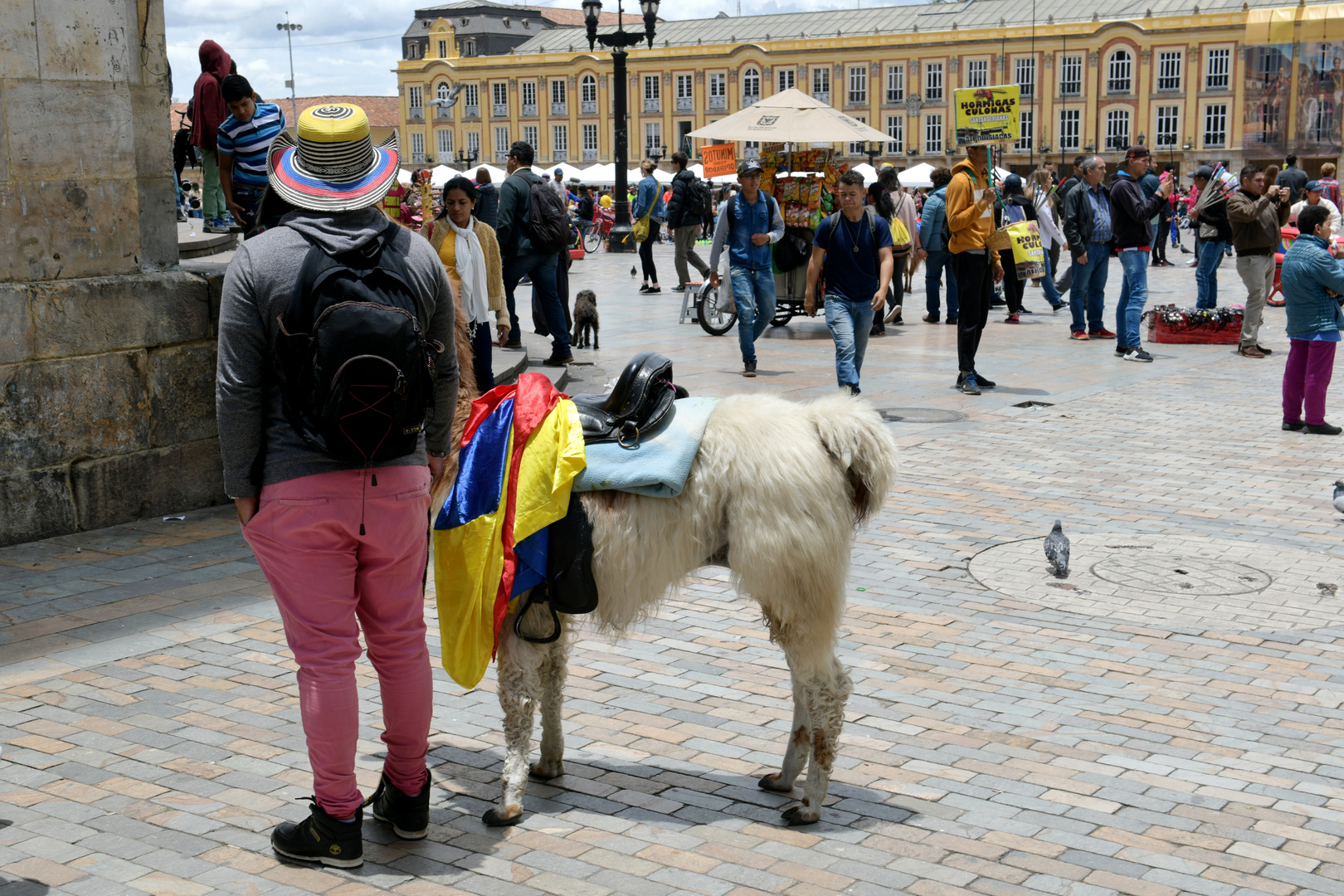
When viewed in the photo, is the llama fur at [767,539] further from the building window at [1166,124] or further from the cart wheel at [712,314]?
the building window at [1166,124]

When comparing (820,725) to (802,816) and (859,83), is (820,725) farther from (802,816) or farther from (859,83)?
(859,83)

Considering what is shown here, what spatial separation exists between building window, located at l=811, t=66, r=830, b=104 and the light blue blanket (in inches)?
3718

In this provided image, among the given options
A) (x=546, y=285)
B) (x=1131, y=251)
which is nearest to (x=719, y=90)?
(x=1131, y=251)

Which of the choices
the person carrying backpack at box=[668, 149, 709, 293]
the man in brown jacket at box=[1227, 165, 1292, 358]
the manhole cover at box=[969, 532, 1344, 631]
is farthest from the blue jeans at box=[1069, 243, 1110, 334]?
the manhole cover at box=[969, 532, 1344, 631]

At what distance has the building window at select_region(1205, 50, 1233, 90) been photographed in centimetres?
8344

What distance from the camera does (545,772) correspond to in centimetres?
425

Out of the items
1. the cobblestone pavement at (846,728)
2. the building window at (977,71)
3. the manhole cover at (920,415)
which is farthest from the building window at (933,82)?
the cobblestone pavement at (846,728)

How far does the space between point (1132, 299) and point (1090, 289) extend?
177 centimetres

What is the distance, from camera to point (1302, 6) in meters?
71.7

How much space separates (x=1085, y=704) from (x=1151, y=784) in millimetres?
713

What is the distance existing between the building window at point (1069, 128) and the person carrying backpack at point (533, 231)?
268 ft

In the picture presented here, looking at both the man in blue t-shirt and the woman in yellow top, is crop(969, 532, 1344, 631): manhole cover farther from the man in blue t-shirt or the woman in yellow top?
the woman in yellow top

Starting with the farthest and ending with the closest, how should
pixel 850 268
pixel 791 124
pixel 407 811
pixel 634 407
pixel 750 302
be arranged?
pixel 791 124 → pixel 750 302 → pixel 850 268 → pixel 634 407 → pixel 407 811

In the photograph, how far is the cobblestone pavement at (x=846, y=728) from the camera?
12.0 ft
